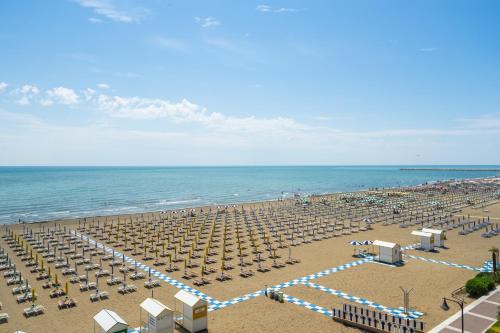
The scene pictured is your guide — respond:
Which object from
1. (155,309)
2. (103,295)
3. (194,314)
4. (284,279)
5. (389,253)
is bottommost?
(284,279)

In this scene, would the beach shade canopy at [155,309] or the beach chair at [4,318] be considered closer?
the beach shade canopy at [155,309]

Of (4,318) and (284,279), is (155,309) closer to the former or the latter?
(4,318)

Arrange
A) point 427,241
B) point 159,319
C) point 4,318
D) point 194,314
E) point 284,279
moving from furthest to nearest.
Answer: point 427,241 < point 284,279 < point 4,318 < point 194,314 < point 159,319

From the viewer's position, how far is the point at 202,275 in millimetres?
20922

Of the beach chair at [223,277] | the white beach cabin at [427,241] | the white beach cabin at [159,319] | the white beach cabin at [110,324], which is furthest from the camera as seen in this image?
the white beach cabin at [427,241]

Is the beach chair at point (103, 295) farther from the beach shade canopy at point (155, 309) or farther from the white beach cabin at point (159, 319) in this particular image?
the white beach cabin at point (159, 319)

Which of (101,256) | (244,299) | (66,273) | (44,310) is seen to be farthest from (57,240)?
(244,299)

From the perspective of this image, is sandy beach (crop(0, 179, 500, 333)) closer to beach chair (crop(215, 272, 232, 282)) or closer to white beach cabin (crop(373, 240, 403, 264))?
beach chair (crop(215, 272, 232, 282))

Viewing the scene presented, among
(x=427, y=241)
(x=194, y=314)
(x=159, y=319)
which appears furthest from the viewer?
(x=427, y=241)

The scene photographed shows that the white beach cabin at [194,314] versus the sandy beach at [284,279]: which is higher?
the white beach cabin at [194,314]

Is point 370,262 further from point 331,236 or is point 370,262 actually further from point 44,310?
point 44,310

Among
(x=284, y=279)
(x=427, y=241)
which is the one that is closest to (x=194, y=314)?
(x=284, y=279)

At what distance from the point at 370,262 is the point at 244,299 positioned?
10811mm

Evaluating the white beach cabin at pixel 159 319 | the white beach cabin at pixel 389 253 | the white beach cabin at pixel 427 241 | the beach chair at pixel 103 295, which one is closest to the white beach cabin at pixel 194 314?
the white beach cabin at pixel 159 319
